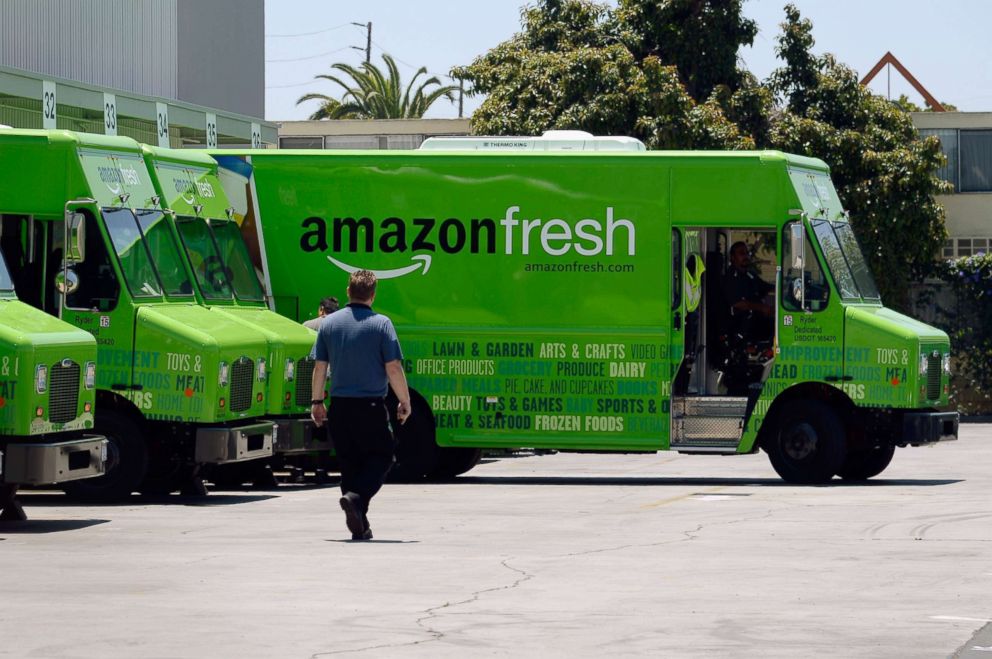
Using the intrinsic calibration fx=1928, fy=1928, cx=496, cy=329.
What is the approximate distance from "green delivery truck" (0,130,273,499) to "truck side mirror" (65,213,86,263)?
0.04 ft

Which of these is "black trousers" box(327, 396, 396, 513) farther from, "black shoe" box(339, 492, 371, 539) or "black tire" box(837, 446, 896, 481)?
"black tire" box(837, 446, 896, 481)

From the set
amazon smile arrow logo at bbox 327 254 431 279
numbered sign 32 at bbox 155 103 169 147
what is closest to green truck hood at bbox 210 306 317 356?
amazon smile arrow logo at bbox 327 254 431 279

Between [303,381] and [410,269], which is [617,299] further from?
[303,381]

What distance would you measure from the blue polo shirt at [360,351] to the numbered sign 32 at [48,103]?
11.6m

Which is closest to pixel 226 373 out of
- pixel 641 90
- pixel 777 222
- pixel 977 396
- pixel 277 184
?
pixel 277 184

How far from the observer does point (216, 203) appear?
59.5ft

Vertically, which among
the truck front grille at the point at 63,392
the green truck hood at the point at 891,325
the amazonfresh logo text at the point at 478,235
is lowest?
the truck front grille at the point at 63,392

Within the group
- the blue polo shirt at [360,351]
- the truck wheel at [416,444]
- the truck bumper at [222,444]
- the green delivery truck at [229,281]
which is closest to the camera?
the blue polo shirt at [360,351]

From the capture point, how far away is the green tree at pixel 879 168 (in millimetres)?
32688

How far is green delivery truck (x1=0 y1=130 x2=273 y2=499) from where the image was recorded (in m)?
15.8

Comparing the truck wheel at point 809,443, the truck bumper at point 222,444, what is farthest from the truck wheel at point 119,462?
the truck wheel at point 809,443

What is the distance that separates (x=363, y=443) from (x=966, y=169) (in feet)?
88.4

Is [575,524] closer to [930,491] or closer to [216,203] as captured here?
[930,491]

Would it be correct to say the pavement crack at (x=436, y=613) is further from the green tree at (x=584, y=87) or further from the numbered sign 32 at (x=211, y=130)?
the green tree at (x=584, y=87)
